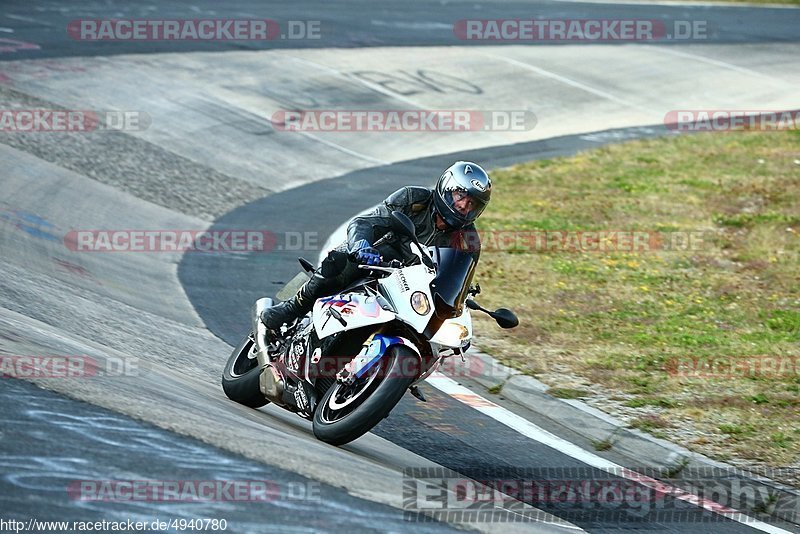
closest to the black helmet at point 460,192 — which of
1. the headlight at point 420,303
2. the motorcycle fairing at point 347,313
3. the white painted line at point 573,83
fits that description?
the headlight at point 420,303

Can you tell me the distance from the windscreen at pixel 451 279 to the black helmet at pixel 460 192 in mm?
216

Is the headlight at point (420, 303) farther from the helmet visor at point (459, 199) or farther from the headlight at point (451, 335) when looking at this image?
the helmet visor at point (459, 199)

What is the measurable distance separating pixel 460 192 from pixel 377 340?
1.08m

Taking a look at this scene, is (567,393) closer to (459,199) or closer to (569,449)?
(569,449)

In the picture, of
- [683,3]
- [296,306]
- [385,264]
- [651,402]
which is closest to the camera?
[385,264]

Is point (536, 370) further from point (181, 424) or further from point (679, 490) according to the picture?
point (181, 424)

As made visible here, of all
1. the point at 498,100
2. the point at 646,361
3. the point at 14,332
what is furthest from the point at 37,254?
the point at 498,100

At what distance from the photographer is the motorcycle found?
6324 mm

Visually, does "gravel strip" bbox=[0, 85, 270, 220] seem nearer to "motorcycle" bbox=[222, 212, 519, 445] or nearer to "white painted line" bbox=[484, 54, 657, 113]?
"motorcycle" bbox=[222, 212, 519, 445]

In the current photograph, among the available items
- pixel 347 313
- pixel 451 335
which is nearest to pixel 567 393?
pixel 451 335

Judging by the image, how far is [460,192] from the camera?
668 centimetres

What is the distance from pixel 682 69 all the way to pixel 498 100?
6253 mm

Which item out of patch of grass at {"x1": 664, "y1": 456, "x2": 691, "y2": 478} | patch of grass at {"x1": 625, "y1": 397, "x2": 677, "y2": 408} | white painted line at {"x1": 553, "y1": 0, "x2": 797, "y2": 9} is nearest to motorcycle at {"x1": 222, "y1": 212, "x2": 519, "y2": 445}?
patch of grass at {"x1": 664, "y1": 456, "x2": 691, "y2": 478}

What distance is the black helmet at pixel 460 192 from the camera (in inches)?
263
